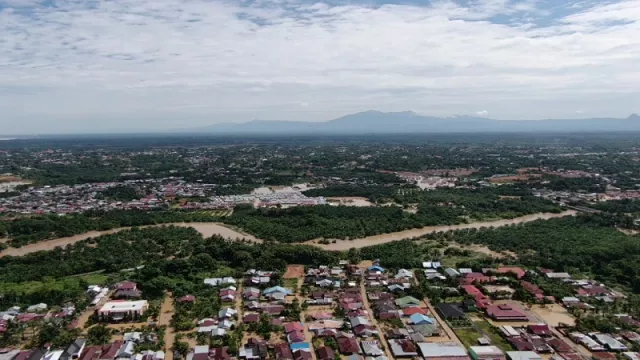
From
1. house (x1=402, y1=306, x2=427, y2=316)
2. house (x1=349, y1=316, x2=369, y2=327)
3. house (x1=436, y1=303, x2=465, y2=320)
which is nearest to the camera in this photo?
house (x1=349, y1=316, x2=369, y2=327)

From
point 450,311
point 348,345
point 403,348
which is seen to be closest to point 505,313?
point 450,311

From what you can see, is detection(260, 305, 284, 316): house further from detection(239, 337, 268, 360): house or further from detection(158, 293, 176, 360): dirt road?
detection(158, 293, 176, 360): dirt road

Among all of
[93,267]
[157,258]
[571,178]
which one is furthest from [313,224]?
[571,178]

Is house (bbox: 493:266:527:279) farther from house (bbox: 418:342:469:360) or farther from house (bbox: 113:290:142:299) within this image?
house (bbox: 113:290:142:299)

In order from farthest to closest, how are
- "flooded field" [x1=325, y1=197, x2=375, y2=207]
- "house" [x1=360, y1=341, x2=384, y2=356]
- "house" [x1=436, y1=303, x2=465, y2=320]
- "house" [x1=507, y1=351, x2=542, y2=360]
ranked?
"flooded field" [x1=325, y1=197, x2=375, y2=207] < "house" [x1=436, y1=303, x2=465, y2=320] < "house" [x1=360, y1=341, x2=384, y2=356] < "house" [x1=507, y1=351, x2=542, y2=360]

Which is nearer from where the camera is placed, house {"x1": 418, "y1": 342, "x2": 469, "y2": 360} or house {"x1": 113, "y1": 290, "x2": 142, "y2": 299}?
house {"x1": 418, "y1": 342, "x2": 469, "y2": 360}

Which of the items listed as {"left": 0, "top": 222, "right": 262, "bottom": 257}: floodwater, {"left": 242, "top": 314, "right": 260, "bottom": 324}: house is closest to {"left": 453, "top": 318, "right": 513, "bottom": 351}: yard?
{"left": 242, "top": 314, "right": 260, "bottom": 324}: house

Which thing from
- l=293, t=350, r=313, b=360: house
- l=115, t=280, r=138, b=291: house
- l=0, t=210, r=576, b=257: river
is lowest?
l=0, t=210, r=576, b=257: river

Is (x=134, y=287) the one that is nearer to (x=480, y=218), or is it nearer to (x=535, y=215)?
A: (x=480, y=218)

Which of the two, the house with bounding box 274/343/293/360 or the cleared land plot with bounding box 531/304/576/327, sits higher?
the house with bounding box 274/343/293/360
